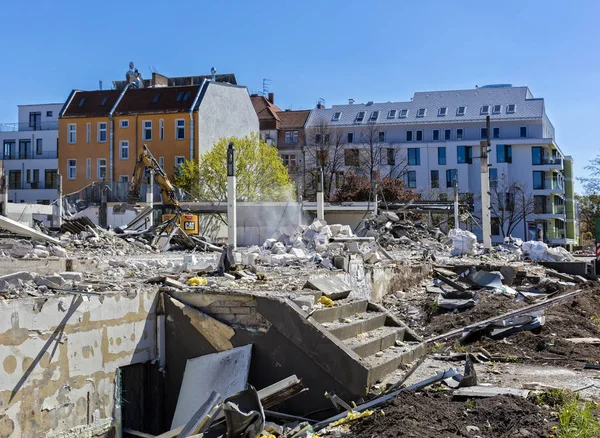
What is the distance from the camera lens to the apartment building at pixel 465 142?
66688 mm

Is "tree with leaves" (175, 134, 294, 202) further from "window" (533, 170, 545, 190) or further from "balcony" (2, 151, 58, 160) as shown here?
"window" (533, 170, 545, 190)

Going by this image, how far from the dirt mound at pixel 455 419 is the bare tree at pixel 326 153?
52758 mm

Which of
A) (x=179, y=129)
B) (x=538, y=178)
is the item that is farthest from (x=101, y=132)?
(x=538, y=178)

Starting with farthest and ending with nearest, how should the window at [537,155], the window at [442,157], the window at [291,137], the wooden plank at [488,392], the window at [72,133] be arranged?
the window at [291,137], the window at [442,157], the window at [537,155], the window at [72,133], the wooden plank at [488,392]

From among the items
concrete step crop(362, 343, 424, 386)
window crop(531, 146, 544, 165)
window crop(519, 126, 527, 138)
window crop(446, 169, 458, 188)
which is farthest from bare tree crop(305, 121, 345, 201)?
concrete step crop(362, 343, 424, 386)

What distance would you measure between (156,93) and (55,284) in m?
48.1

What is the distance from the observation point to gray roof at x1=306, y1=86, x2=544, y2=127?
6700 cm

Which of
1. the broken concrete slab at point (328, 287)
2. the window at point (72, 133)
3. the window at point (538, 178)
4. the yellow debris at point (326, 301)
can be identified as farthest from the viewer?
the window at point (538, 178)

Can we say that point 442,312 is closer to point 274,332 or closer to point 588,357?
point 588,357

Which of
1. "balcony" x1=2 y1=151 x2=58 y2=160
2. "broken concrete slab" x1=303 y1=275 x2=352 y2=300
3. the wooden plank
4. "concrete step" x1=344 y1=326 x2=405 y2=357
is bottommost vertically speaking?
the wooden plank

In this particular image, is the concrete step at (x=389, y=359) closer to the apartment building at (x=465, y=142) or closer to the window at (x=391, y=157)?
the apartment building at (x=465, y=142)

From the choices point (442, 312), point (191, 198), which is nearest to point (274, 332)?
point (442, 312)

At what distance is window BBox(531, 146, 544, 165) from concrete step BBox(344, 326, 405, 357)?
62296 mm

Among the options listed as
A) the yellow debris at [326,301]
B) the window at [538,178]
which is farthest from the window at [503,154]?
the yellow debris at [326,301]
